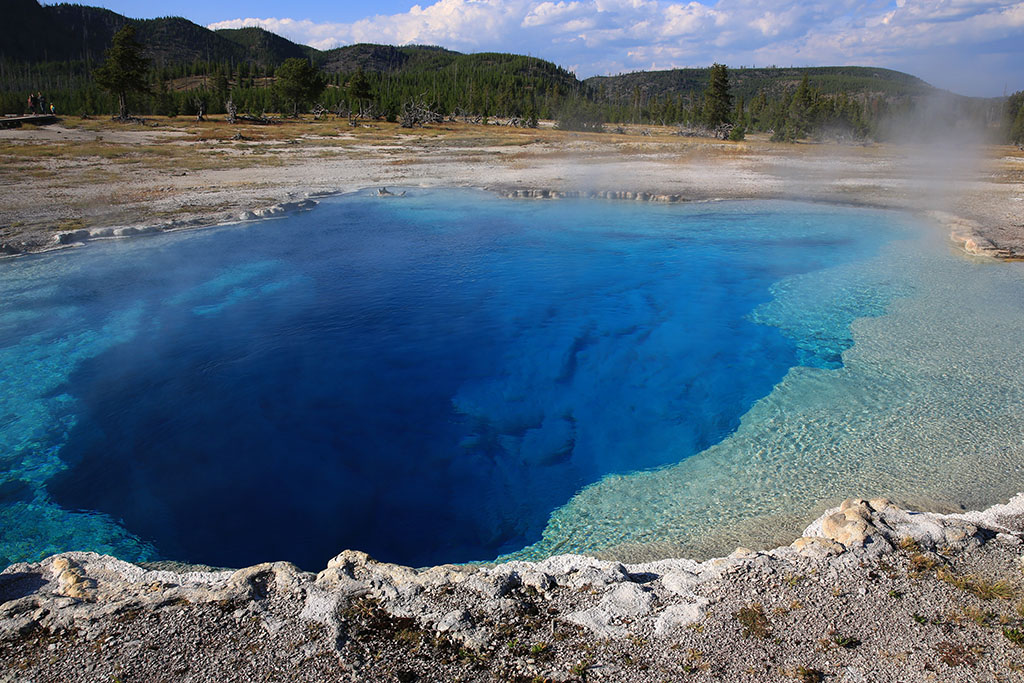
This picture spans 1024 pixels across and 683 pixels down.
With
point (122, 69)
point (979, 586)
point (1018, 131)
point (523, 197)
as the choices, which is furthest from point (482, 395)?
point (1018, 131)

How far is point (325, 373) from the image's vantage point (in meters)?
7.30

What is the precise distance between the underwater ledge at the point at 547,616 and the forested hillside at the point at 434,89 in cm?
→ 4345

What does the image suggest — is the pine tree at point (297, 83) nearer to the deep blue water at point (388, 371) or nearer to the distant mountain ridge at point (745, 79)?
the deep blue water at point (388, 371)

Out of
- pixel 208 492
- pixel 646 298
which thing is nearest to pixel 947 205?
pixel 646 298

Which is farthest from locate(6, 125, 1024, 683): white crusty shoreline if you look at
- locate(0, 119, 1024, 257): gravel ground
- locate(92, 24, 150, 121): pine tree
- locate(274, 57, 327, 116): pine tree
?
Result: locate(274, 57, 327, 116): pine tree

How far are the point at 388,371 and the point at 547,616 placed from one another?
186 inches

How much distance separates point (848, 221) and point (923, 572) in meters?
12.9

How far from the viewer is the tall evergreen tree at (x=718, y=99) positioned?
45125 millimetres

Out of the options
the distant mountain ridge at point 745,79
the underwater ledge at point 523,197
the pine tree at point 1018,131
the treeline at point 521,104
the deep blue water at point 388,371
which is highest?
the distant mountain ridge at point 745,79

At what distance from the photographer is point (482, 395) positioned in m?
6.98

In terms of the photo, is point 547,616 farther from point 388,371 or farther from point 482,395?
point 388,371

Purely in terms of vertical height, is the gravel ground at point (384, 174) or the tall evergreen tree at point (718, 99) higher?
the tall evergreen tree at point (718, 99)

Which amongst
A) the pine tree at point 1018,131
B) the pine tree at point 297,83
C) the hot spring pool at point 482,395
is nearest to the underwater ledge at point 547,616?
the hot spring pool at point 482,395

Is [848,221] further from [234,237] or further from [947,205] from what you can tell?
[234,237]
